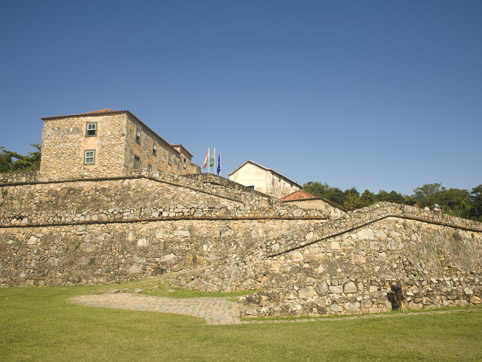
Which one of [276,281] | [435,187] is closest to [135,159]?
[276,281]

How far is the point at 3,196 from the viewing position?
31.1 metres

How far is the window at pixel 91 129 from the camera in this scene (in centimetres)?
3192

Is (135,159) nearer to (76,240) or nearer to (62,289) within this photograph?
(76,240)

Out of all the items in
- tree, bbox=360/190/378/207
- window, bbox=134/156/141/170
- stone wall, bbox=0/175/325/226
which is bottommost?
stone wall, bbox=0/175/325/226

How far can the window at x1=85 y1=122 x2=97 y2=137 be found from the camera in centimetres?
3192

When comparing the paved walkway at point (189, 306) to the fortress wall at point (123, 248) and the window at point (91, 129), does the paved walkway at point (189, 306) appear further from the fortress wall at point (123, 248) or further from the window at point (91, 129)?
the window at point (91, 129)

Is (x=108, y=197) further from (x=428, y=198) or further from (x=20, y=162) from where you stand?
(x=428, y=198)

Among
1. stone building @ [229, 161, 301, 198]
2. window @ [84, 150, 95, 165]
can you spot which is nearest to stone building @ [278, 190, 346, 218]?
stone building @ [229, 161, 301, 198]

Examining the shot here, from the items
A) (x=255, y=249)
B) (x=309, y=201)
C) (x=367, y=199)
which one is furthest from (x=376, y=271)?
(x=367, y=199)

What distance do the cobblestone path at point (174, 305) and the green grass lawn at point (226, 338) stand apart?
2.81 feet

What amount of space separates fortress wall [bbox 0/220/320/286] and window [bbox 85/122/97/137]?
47.0ft

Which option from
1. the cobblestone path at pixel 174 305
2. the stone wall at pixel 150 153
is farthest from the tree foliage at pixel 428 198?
the cobblestone path at pixel 174 305

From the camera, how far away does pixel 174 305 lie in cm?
1202

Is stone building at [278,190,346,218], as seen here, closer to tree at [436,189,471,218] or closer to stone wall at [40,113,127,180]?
stone wall at [40,113,127,180]
